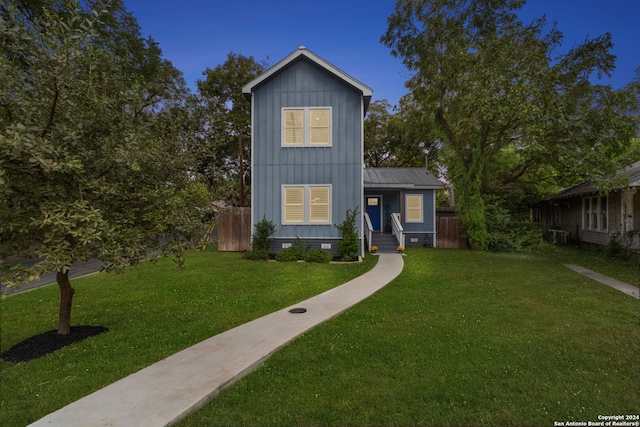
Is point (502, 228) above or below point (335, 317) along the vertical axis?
above

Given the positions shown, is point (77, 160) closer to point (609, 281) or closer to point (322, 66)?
point (322, 66)

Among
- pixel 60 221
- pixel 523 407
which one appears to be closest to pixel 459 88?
pixel 523 407

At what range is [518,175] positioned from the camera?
20703 millimetres

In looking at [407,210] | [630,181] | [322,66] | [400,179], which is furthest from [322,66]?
[630,181]

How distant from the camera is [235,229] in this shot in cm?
1428

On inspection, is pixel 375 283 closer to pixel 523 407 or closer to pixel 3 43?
pixel 523 407

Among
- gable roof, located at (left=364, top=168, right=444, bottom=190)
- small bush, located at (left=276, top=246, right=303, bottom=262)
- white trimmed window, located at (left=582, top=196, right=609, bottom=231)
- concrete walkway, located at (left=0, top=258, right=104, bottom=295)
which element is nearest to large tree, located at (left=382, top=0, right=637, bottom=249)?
gable roof, located at (left=364, top=168, right=444, bottom=190)

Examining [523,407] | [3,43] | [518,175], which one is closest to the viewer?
[523,407]

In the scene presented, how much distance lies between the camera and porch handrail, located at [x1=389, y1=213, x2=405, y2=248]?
13.9 meters

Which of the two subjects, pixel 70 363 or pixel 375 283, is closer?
pixel 70 363

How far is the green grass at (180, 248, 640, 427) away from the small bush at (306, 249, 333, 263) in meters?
4.70

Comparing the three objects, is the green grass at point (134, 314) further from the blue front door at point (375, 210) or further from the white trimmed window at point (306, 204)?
the blue front door at point (375, 210)

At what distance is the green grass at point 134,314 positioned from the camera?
132 inches

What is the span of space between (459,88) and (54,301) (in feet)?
50.9
